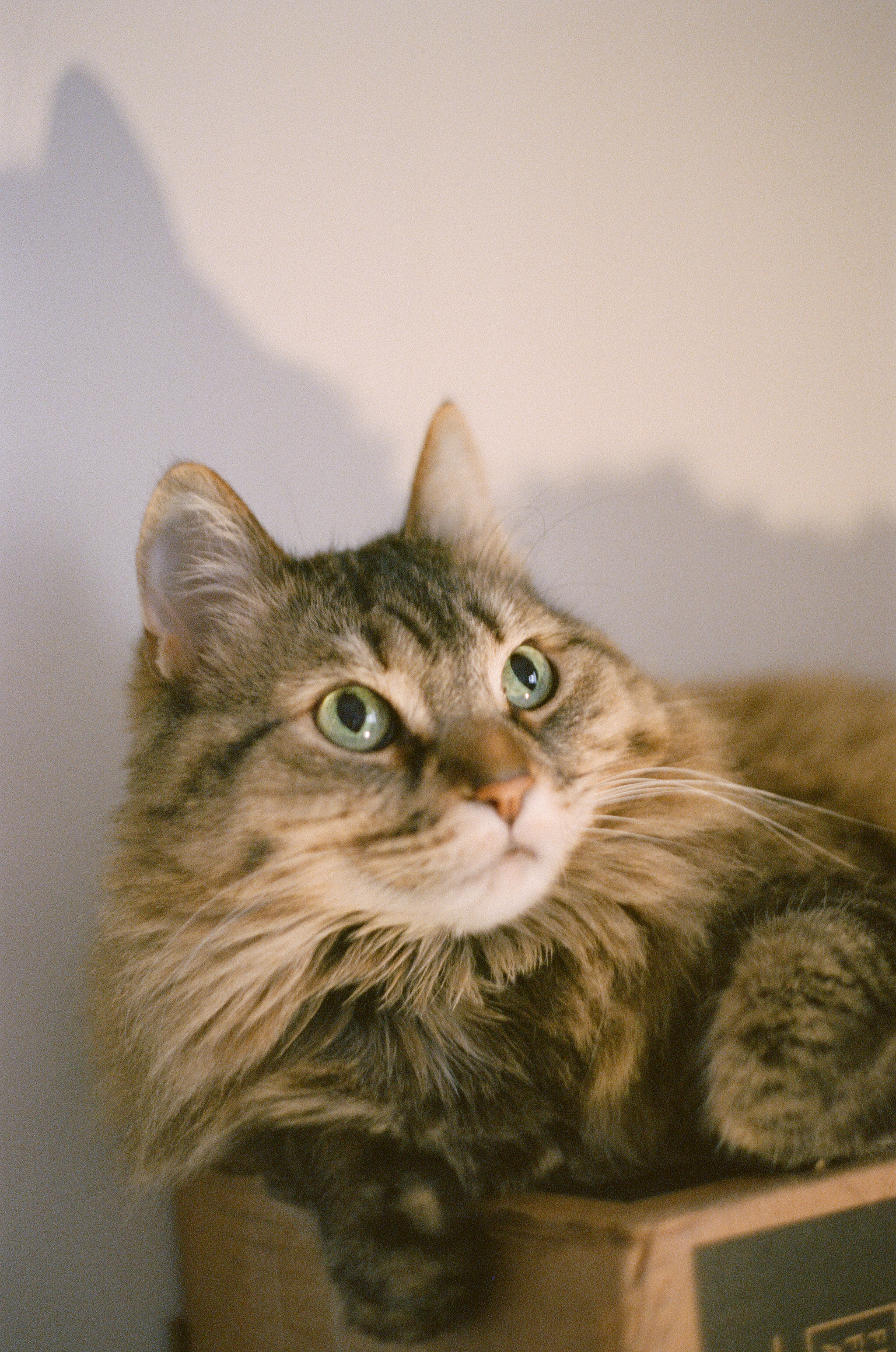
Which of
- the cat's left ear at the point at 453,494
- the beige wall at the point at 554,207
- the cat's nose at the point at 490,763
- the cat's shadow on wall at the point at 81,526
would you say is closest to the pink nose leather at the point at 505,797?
the cat's nose at the point at 490,763

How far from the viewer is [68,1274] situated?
122 centimetres

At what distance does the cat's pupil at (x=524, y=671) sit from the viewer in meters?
1.10

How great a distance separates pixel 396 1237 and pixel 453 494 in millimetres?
914

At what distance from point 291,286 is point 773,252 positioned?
3.47 ft

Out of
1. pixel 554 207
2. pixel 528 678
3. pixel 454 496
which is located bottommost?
pixel 528 678

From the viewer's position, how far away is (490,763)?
0.88 m

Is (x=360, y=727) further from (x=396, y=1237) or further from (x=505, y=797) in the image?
(x=396, y=1237)

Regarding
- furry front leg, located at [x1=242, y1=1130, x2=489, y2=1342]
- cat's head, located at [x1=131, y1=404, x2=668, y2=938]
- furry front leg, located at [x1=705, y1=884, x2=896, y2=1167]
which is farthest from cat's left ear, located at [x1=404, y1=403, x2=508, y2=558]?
furry front leg, located at [x1=242, y1=1130, x2=489, y2=1342]

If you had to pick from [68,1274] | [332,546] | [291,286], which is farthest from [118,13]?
[68,1274]

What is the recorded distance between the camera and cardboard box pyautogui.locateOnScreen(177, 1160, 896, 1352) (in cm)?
69

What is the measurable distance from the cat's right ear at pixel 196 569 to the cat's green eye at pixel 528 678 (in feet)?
0.96

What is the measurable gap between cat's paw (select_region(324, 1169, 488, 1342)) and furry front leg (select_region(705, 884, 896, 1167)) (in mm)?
245

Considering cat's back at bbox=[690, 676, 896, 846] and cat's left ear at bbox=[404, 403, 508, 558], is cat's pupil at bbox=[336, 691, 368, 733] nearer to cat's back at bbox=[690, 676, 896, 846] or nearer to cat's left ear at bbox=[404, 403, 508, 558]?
cat's left ear at bbox=[404, 403, 508, 558]

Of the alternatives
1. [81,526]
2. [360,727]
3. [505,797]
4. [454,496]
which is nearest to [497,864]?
[505,797]
